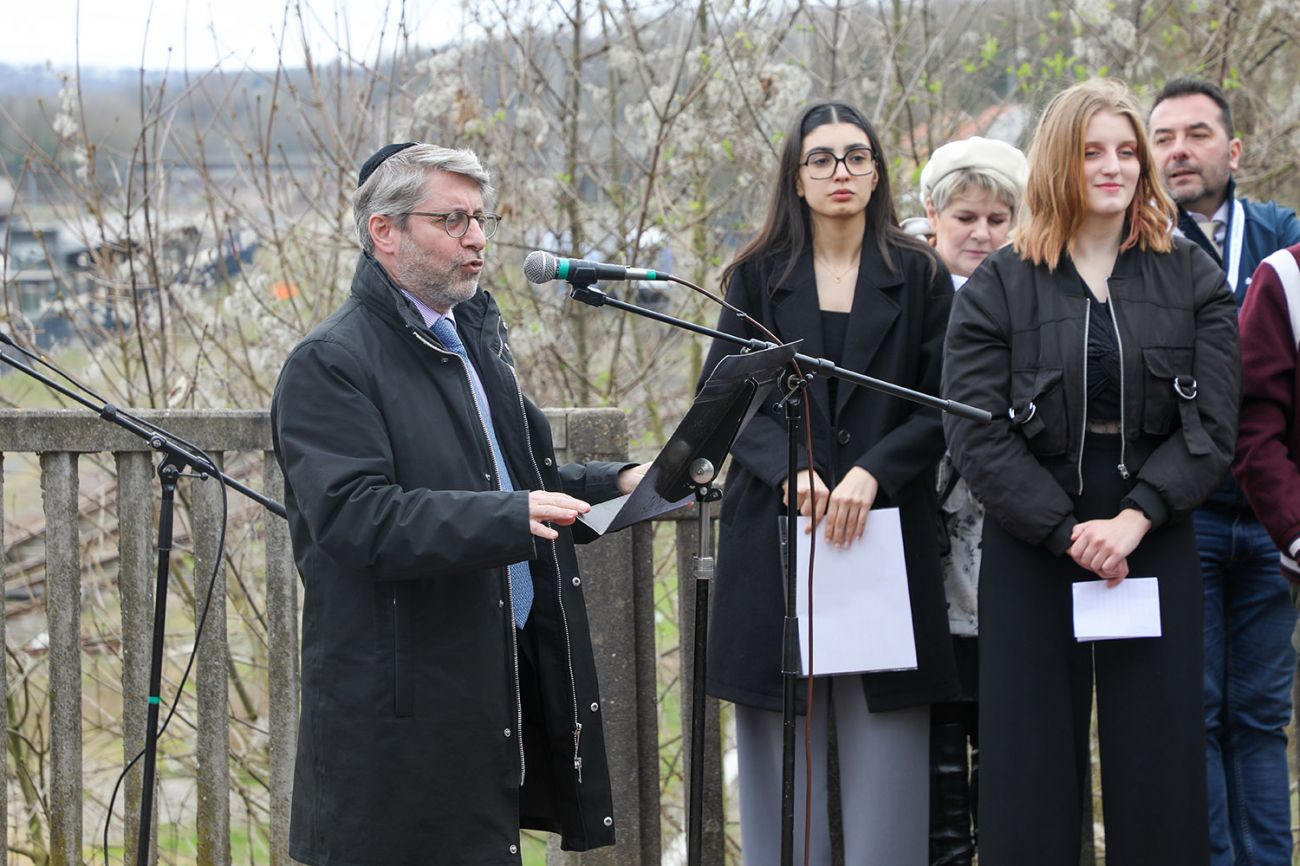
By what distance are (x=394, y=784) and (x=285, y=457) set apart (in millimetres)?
732

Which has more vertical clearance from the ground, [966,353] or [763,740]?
[966,353]

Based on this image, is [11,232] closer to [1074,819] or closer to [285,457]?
[285,457]

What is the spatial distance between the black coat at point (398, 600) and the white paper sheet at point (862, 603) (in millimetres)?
785

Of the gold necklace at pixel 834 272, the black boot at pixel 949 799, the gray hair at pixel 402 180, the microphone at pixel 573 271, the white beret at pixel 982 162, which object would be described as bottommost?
the black boot at pixel 949 799

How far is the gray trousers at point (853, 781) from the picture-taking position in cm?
369

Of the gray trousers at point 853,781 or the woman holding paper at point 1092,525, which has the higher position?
the woman holding paper at point 1092,525

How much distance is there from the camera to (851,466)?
372cm

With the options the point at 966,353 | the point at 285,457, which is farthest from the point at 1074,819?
the point at 285,457

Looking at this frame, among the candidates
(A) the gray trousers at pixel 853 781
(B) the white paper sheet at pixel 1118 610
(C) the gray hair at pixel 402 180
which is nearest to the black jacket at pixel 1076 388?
(B) the white paper sheet at pixel 1118 610

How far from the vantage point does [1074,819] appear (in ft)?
11.6

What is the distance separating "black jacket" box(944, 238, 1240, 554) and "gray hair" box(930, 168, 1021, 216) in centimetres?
70

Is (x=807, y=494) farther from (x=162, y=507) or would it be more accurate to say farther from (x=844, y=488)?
(x=162, y=507)

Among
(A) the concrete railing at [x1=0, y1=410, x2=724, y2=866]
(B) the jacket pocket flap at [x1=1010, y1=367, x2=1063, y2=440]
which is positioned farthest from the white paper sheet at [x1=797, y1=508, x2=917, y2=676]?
(A) the concrete railing at [x1=0, y1=410, x2=724, y2=866]

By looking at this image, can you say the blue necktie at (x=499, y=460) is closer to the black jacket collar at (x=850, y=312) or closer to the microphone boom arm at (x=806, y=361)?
the microphone boom arm at (x=806, y=361)
